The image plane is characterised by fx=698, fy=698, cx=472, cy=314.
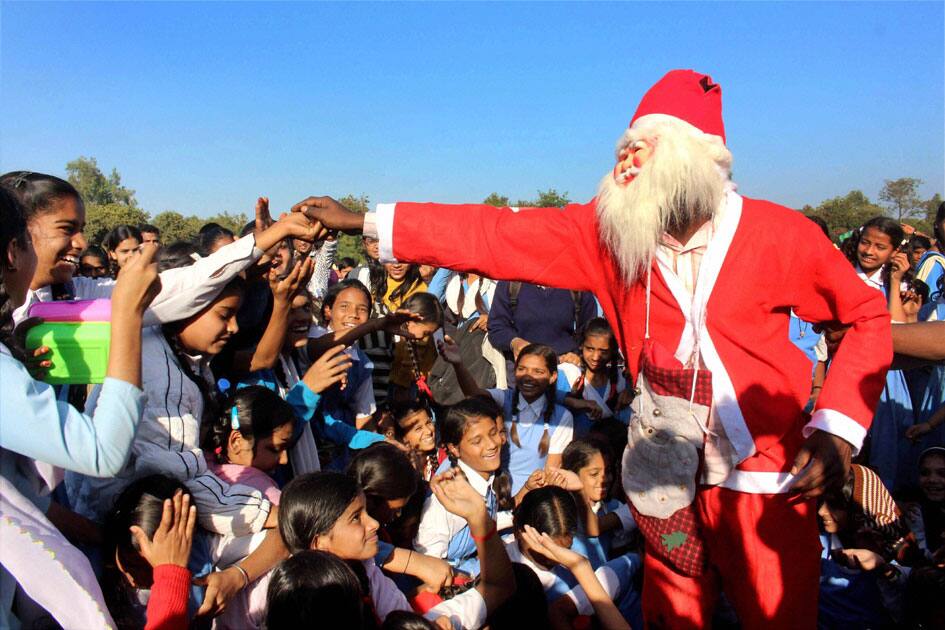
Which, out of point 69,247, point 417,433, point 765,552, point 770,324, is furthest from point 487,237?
point 417,433

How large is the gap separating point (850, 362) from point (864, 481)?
1.98 meters

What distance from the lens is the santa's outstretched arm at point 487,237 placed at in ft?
7.80

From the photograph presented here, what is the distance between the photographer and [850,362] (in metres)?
2.12

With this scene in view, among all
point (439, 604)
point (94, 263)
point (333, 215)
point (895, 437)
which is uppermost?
point (333, 215)

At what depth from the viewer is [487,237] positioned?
2.38 metres

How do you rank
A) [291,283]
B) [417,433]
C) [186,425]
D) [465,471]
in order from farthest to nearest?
[417,433] → [465,471] → [291,283] → [186,425]

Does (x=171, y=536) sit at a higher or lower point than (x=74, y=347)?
lower

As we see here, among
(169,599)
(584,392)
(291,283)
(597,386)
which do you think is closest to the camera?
(169,599)

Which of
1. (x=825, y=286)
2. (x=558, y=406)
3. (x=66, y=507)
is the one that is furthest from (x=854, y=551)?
(x=66, y=507)

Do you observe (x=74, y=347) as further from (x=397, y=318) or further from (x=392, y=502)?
(x=397, y=318)

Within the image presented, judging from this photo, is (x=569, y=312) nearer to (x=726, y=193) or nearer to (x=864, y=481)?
(x=864, y=481)

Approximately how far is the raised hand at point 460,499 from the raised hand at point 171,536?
2.90ft

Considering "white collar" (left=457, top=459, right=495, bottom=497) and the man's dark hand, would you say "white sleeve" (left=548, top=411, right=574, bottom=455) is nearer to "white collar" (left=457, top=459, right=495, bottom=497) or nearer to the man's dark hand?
"white collar" (left=457, top=459, right=495, bottom=497)

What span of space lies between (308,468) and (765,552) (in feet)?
6.26
